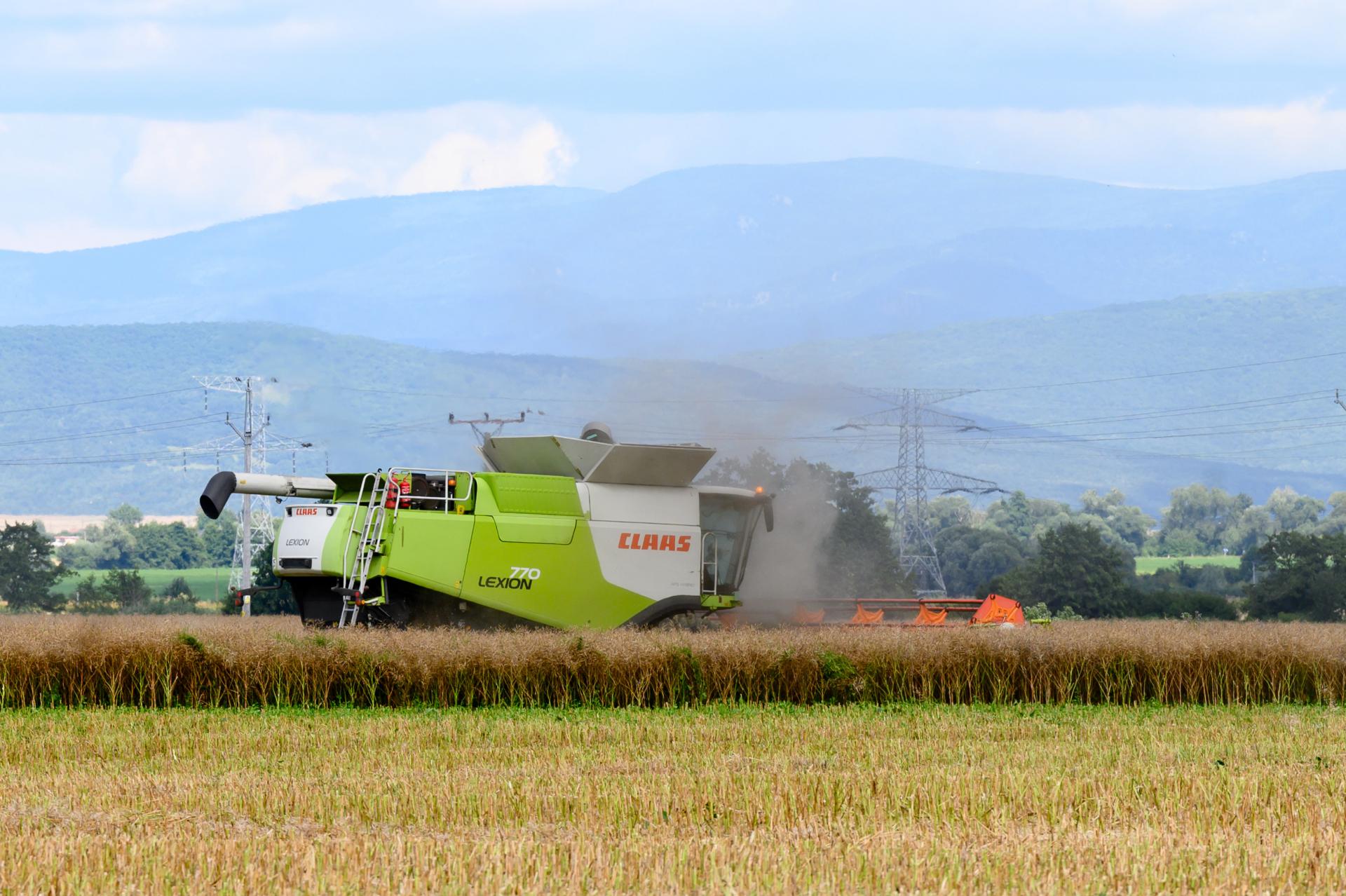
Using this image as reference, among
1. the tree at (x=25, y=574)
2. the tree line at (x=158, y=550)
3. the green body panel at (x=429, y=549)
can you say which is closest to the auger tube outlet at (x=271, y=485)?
the green body panel at (x=429, y=549)

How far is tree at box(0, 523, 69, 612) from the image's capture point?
5259 cm

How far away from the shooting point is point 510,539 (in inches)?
744

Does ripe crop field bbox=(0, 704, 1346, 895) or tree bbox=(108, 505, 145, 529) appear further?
tree bbox=(108, 505, 145, 529)

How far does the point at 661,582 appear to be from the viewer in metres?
20.0

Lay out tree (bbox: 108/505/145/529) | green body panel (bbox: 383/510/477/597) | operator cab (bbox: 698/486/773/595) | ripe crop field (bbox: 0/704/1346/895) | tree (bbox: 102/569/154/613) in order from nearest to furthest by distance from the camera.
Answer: ripe crop field (bbox: 0/704/1346/895)
green body panel (bbox: 383/510/477/597)
operator cab (bbox: 698/486/773/595)
tree (bbox: 102/569/154/613)
tree (bbox: 108/505/145/529)

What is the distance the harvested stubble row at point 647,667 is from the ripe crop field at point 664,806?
1.64m

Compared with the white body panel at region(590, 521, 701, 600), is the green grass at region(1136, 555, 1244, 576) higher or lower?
lower

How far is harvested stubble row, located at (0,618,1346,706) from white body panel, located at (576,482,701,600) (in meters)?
1.58

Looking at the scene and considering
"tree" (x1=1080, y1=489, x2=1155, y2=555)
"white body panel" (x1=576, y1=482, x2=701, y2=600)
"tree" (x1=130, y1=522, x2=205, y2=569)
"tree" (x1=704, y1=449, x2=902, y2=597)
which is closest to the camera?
"white body panel" (x1=576, y1=482, x2=701, y2=600)

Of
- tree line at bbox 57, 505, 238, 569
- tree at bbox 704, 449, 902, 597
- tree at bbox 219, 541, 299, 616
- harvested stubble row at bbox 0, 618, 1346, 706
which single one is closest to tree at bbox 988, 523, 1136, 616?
tree at bbox 704, 449, 902, 597

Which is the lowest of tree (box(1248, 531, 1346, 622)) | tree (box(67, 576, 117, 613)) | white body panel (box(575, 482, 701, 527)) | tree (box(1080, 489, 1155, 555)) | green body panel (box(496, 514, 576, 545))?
tree (box(67, 576, 117, 613))

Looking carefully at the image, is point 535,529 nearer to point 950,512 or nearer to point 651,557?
point 651,557

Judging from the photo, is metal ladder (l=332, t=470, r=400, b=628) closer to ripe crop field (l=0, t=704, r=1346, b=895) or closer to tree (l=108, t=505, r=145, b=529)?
ripe crop field (l=0, t=704, r=1346, b=895)

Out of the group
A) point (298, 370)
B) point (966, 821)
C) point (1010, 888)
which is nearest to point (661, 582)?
point (966, 821)
